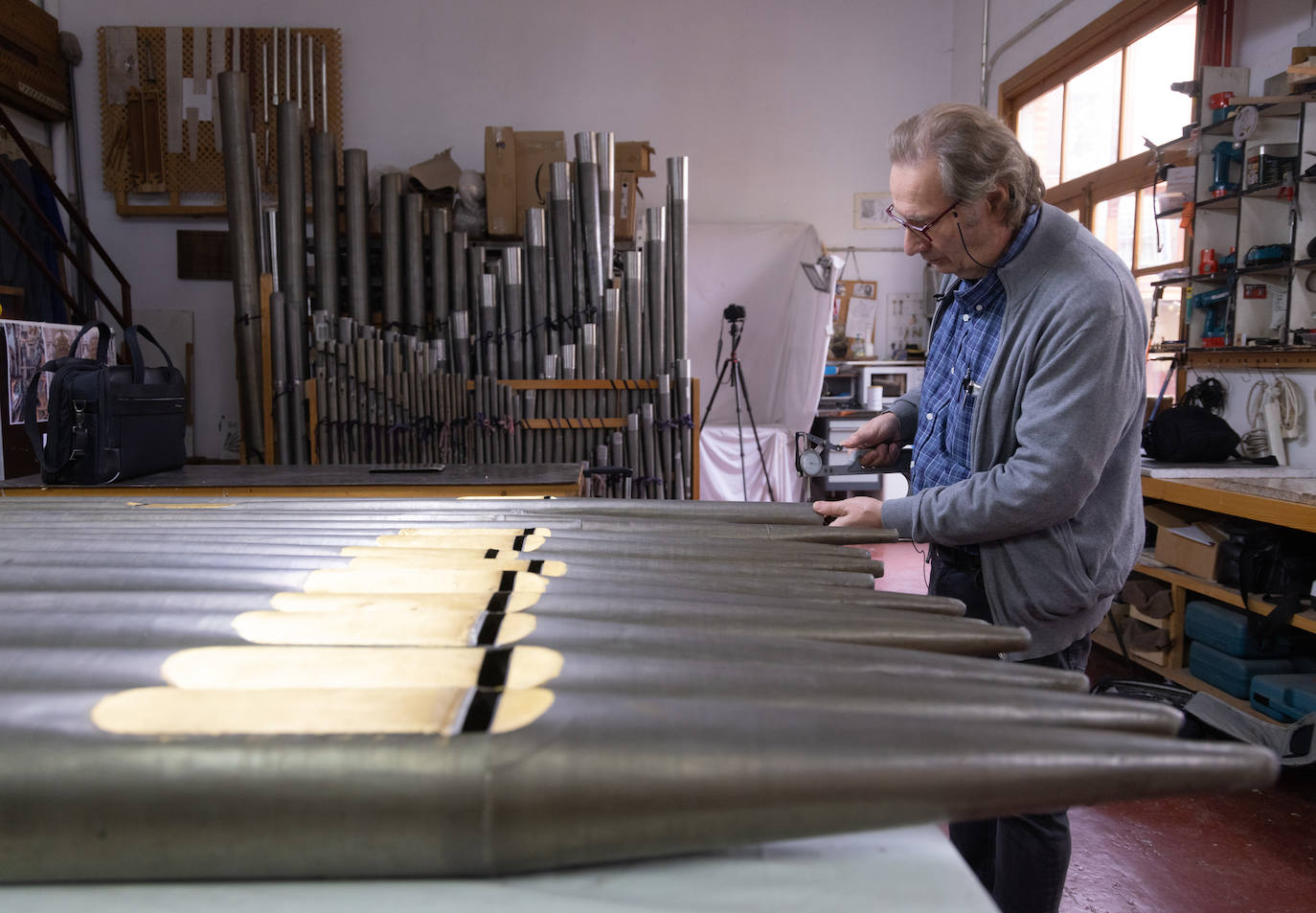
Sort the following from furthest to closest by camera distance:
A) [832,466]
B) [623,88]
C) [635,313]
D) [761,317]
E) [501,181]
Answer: [761,317] < [623,88] < [501,181] < [635,313] < [832,466]

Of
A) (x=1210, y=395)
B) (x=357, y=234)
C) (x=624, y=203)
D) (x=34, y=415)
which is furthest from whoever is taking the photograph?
(x=624, y=203)

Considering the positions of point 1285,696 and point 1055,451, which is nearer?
point 1055,451

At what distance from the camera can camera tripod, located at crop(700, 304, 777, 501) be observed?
235 inches

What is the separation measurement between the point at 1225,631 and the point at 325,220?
4841mm

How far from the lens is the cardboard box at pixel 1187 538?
9.67 feet

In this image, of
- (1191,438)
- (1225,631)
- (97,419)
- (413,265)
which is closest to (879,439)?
(1225,631)

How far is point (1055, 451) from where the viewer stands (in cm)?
127

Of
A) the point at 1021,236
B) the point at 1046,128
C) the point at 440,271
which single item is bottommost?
the point at 1021,236

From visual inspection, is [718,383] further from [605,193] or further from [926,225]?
[926,225]

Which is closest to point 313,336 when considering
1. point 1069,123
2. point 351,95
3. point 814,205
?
point 351,95

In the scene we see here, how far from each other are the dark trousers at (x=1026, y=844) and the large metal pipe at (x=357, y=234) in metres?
4.12

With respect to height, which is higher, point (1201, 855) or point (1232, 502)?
point (1232, 502)

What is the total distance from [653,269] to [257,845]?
428cm

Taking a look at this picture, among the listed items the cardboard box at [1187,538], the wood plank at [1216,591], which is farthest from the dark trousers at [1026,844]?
the cardboard box at [1187,538]
